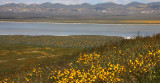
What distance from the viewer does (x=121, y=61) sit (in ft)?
39.7

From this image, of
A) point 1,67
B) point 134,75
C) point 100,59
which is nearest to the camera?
point 134,75

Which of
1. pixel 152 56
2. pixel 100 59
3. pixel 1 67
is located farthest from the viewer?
pixel 1 67

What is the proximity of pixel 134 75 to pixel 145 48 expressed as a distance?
3.95m

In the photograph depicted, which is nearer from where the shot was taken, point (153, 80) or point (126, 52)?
point (153, 80)

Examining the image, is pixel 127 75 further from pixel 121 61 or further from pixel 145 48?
pixel 145 48

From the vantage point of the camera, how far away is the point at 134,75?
1013 centimetres

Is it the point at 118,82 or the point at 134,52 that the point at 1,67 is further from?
the point at 118,82

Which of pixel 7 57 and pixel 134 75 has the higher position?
pixel 134 75

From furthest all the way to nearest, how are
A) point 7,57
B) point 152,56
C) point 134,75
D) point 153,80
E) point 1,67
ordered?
point 7,57 < point 1,67 < point 152,56 < point 134,75 < point 153,80

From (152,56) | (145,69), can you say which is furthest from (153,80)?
(152,56)

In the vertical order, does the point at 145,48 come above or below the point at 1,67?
above

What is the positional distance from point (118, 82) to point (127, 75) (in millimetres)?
837

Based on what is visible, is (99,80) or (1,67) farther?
(1,67)

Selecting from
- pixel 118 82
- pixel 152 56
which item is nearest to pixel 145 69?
pixel 118 82
